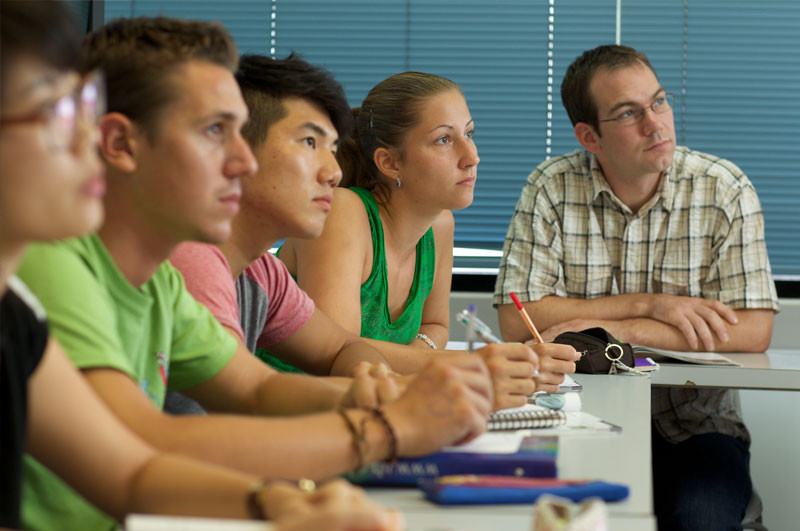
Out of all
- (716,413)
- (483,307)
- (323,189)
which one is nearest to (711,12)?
(483,307)

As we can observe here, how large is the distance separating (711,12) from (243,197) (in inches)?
106

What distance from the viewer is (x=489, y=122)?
3949mm

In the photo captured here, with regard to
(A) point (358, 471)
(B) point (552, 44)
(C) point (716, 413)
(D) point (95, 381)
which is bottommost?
(C) point (716, 413)

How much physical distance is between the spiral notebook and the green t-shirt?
409 mm

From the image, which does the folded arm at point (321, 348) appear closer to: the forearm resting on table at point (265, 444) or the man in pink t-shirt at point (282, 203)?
the man in pink t-shirt at point (282, 203)

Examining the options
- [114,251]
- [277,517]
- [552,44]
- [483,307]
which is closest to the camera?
[277,517]

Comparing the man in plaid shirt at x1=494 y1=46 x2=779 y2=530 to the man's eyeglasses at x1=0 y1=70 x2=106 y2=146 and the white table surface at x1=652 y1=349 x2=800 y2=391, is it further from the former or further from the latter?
the man's eyeglasses at x1=0 y1=70 x2=106 y2=146

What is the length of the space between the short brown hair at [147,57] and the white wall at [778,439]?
2399 millimetres

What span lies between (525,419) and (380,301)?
1053 mm

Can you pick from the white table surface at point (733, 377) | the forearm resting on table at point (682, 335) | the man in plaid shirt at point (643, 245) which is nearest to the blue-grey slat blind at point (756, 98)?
the man in plaid shirt at point (643, 245)

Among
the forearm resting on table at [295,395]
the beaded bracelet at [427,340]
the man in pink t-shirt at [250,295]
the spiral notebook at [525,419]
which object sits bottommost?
the beaded bracelet at [427,340]

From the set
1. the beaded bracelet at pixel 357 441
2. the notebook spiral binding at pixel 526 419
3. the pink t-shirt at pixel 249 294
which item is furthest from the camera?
the pink t-shirt at pixel 249 294

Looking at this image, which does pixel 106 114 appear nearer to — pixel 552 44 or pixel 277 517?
pixel 277 517

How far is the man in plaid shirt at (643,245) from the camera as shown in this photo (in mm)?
2736
